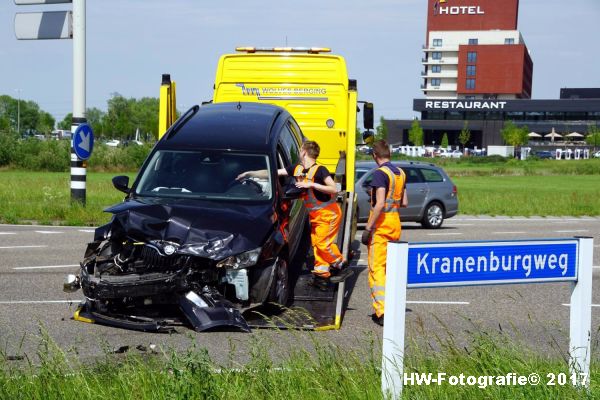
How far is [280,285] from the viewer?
30.8 ft

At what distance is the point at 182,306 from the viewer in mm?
8484

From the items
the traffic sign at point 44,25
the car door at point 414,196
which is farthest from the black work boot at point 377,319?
the traffic sign at point 44,25

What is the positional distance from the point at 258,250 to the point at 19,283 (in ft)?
13.4

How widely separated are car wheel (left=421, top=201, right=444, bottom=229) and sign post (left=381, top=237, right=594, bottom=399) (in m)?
16.6

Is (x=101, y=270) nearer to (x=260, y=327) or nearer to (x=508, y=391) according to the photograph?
(x=260, y=327)

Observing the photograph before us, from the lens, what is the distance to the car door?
72.5 ft

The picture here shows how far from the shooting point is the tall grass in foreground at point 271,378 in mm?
5344

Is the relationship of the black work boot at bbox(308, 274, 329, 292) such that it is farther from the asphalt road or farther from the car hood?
the car hood

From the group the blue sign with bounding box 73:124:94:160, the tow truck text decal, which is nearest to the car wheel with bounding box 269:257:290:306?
the tow truck text decal

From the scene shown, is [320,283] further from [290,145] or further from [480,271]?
[480,271]

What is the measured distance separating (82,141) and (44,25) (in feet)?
9.15

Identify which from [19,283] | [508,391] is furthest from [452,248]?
[19,283]

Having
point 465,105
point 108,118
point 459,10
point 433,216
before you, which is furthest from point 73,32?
point 459,10

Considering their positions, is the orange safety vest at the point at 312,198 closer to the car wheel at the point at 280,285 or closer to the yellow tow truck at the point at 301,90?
the car wheel at the point at 280,285
